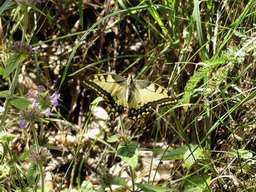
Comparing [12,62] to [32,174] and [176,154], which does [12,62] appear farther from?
[176,154]

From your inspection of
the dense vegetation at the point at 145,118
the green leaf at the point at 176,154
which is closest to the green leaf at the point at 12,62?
the dense vegetation at the point at 145,118

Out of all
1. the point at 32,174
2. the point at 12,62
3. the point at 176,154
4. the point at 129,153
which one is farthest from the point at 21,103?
the point at 176,154

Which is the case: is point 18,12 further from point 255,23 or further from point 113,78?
point 255,23

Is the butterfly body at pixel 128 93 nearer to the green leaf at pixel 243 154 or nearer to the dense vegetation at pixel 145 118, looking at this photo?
the dense vegetation at pixel 145 118

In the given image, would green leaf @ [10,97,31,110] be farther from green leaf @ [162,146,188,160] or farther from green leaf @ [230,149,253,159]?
green leaf @ [230,149,253,159]

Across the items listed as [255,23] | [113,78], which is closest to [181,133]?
[113,78]

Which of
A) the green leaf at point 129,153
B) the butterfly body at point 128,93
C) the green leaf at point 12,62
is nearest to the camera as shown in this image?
the green leaf at point 12,62

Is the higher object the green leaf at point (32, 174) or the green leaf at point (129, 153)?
the green leaf at point (129, 153)

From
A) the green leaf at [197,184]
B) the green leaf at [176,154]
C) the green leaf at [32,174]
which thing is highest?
the green leaf at [176,154]

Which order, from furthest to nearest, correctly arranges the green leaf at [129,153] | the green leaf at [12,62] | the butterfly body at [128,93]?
1. the butterfly body at [128,93]
2. the green leaf at [129,153]
3. the green leaf at [12,62]
